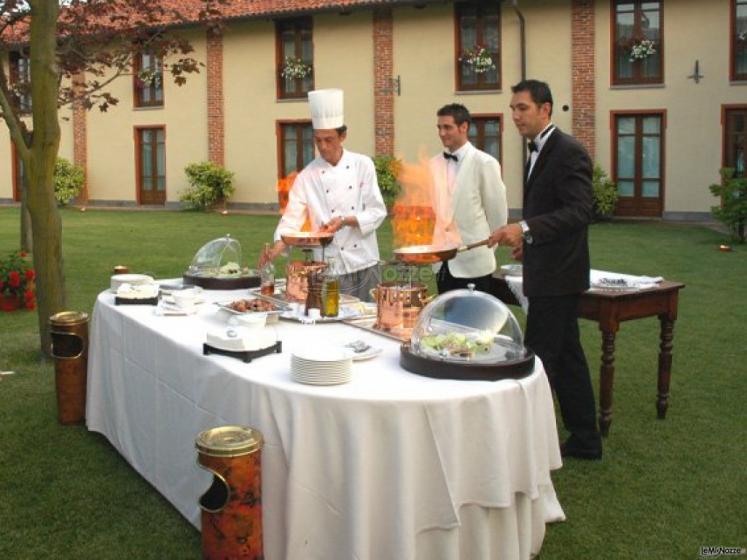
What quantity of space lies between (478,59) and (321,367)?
777 inches

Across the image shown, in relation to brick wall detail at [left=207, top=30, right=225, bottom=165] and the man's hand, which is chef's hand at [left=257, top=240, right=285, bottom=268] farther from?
brick wall detail at [left=207, top=30, right=225, bottom=165]

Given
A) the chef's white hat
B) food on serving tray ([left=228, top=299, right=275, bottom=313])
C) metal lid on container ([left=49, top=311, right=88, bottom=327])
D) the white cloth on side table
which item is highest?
the chef's white hat

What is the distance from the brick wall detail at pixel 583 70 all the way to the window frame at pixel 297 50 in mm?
6876

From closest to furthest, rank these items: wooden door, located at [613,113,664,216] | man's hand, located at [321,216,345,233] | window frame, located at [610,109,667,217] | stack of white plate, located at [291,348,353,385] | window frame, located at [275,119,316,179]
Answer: stack of white plate, located at [291,348,353,385] → man's hand, located at [321,216,345,233] → window frame, located at [610,109,667,217] → wooden door, located at [613,113,664,216] → window frame, located at [275,119,316,179]

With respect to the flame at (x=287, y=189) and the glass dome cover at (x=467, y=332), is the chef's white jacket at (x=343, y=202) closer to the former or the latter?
the flame at (x=287, y=189)

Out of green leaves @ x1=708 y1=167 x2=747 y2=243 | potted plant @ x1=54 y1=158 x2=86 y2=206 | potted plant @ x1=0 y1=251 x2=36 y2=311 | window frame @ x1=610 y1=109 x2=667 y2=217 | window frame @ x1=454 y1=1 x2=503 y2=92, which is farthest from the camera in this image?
potted plant @ x1=54 y1=158 x2=86 y2=206

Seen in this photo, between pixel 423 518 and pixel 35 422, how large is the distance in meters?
3.30

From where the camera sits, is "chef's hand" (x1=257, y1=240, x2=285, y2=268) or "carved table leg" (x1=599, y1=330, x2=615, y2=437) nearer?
"carved table leg" (x1=599, y1=330, x2=615, y2=437)

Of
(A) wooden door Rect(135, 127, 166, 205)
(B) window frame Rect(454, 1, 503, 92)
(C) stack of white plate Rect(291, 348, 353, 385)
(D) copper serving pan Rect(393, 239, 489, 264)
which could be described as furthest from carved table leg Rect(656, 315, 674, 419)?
(A) wooden door Rect(135, 127, 166, 205)

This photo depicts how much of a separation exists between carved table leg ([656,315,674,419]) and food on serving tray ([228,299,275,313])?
2.19 m

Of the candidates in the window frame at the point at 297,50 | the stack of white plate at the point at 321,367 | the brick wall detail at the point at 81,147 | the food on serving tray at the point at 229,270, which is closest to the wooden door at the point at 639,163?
the window frame at the point at 297,50

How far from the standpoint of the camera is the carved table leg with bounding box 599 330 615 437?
4.83m

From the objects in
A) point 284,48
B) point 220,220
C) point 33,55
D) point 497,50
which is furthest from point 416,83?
point 33,55

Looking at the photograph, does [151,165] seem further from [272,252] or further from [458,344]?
[458,344]
